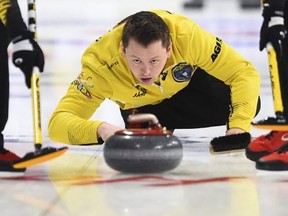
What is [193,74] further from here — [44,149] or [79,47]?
[79,47]

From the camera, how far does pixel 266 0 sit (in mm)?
2992

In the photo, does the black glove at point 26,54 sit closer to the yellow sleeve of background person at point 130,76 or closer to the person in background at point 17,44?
the person in background at point 17,44

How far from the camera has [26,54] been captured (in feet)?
8.78

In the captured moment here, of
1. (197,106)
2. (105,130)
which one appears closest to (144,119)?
(105,130)

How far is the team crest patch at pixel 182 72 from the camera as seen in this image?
335cm

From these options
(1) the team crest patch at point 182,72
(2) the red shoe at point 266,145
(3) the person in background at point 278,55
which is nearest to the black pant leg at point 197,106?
(1) the team crest patch at point 182,72

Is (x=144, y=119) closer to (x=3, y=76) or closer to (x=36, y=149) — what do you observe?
(x=36, y=149)

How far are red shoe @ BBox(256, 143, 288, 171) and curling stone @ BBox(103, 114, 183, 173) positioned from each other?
326 millimetres

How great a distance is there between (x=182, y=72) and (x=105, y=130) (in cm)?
53

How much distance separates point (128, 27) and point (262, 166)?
71 cm

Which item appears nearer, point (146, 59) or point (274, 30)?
point (274, 30)

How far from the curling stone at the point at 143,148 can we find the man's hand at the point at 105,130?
0.16m

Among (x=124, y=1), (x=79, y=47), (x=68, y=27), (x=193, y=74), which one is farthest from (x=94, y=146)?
(x=124, y=1)

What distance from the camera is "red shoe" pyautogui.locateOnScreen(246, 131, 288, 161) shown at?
310 centimetres
